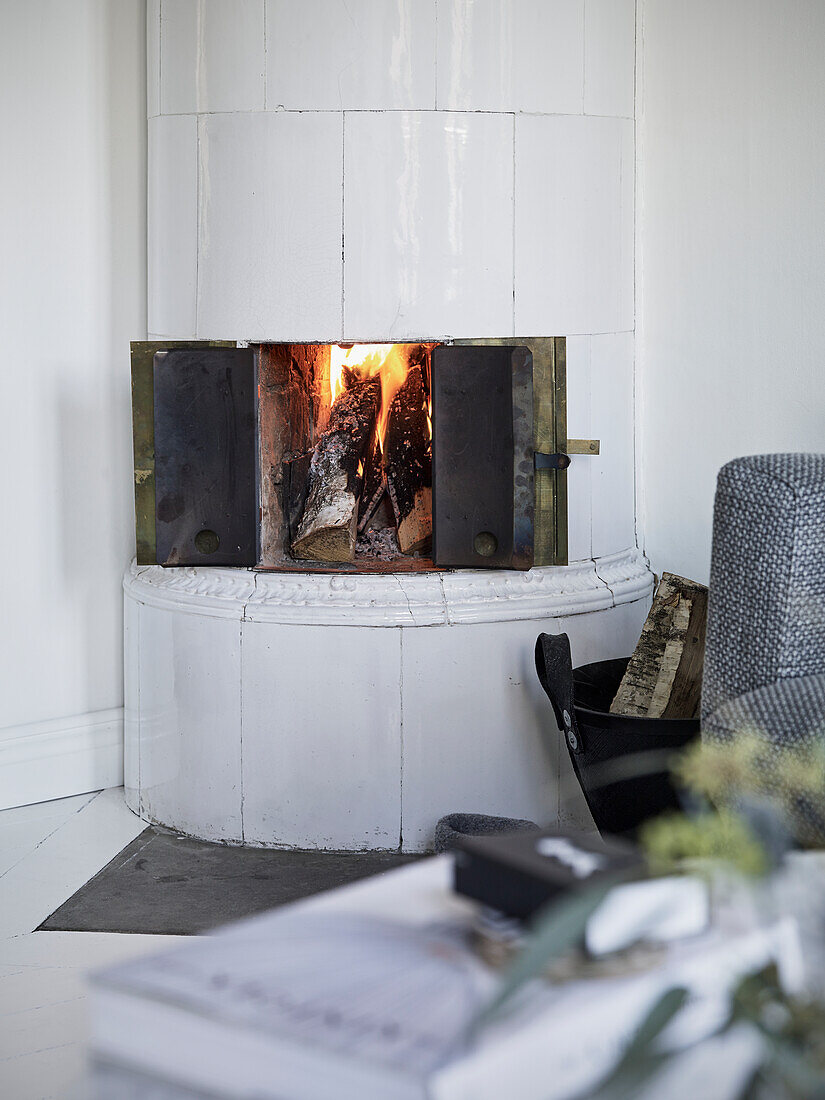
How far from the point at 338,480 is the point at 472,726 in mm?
570

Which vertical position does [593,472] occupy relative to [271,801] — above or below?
above

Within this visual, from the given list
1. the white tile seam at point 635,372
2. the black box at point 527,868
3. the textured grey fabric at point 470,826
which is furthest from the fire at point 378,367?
the black box at point 527,868

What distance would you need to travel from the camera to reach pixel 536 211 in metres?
2.51

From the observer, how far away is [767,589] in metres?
1.60

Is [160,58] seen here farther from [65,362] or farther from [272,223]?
[65,362]

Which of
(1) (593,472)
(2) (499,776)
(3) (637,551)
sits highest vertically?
(1) (593,472)

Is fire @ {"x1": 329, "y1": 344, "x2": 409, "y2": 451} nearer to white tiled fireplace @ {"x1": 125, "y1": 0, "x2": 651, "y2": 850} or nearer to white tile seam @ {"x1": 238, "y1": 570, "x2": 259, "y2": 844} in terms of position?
white tiled fireplace @ {"x1": 125, "y1": 0, "x2": 651, "y2": 850}

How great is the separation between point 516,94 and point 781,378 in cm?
79

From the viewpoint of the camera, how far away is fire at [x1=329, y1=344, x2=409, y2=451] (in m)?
2.66

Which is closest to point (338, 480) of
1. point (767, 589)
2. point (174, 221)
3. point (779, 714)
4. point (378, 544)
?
point (378, 544)

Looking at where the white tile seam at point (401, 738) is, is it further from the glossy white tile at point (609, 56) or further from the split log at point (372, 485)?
the glossy white tile at point (609, 56)

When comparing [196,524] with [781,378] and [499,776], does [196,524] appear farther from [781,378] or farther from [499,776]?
[781,378]

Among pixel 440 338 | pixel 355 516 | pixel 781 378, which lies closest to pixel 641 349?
pixel 781 378

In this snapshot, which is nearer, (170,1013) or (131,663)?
(170,1013)
